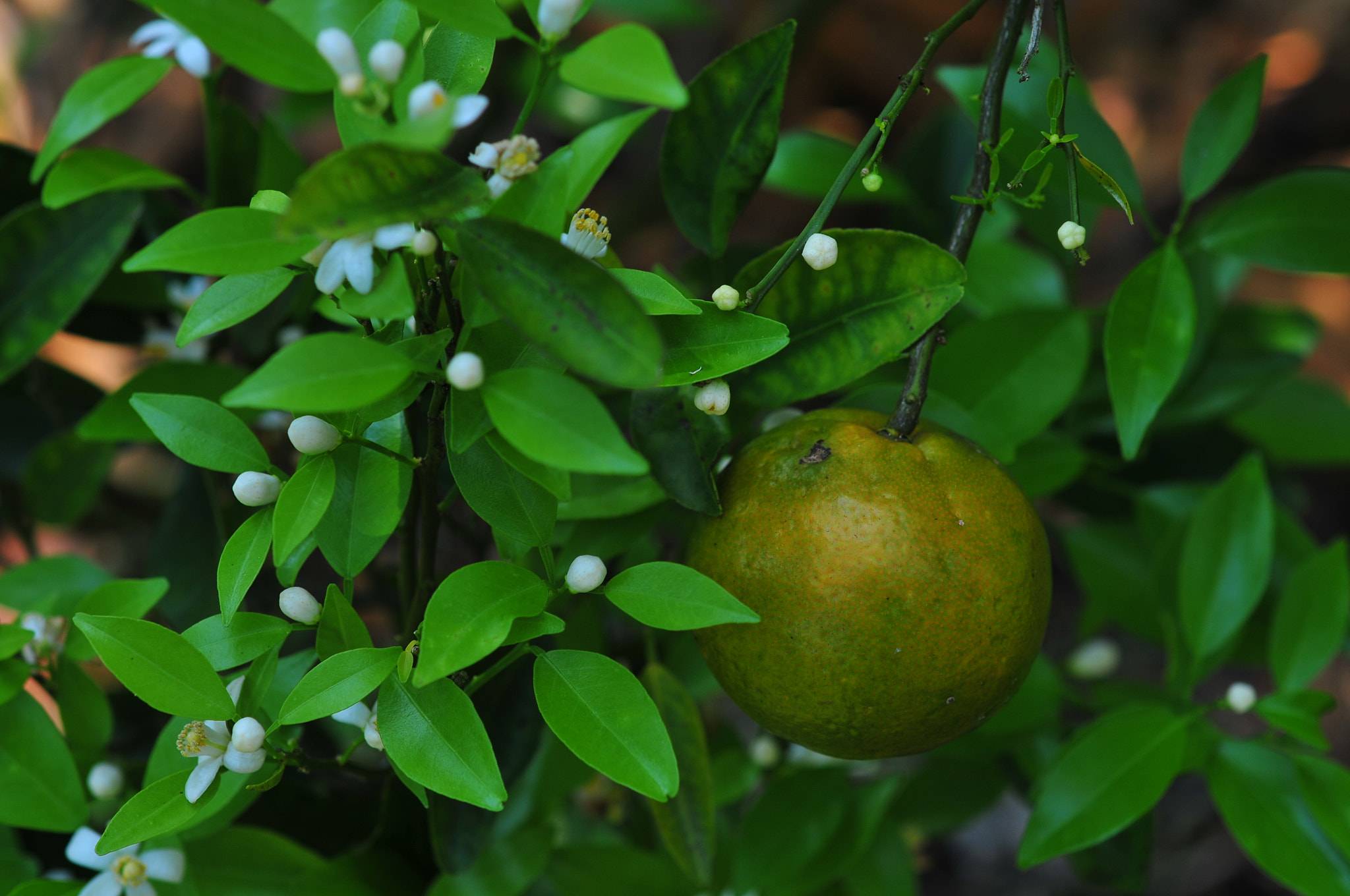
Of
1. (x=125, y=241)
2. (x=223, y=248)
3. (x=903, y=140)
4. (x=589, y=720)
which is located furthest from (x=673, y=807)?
(x=903, y=140)

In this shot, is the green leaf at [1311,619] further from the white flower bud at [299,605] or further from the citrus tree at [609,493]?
the white flower bud at [299,605]

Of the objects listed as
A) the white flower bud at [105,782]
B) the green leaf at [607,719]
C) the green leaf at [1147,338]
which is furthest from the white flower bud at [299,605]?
the green leaf at [1147,338]

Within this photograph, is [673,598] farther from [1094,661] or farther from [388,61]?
[1094,661]

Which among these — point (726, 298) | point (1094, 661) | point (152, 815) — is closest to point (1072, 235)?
point (726, 298)

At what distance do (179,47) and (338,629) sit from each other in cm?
40

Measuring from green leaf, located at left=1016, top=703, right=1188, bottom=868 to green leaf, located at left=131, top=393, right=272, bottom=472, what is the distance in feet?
1.65

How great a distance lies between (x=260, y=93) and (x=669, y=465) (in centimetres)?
149

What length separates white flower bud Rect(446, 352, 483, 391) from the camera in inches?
15.6

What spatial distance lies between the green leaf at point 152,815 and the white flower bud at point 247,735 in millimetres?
34

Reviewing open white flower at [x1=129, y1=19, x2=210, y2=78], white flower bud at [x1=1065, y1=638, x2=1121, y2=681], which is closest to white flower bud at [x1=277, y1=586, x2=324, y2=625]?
open white flower at [x1=129, y1=19, x2=210, y2=78]

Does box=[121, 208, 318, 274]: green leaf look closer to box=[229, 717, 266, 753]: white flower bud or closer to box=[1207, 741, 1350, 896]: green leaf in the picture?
box=[229, 717, 266, 753]: white flower bud

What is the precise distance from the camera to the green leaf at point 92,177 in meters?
0.56

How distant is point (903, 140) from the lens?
1.71 meters

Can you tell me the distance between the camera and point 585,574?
1.56 feet
